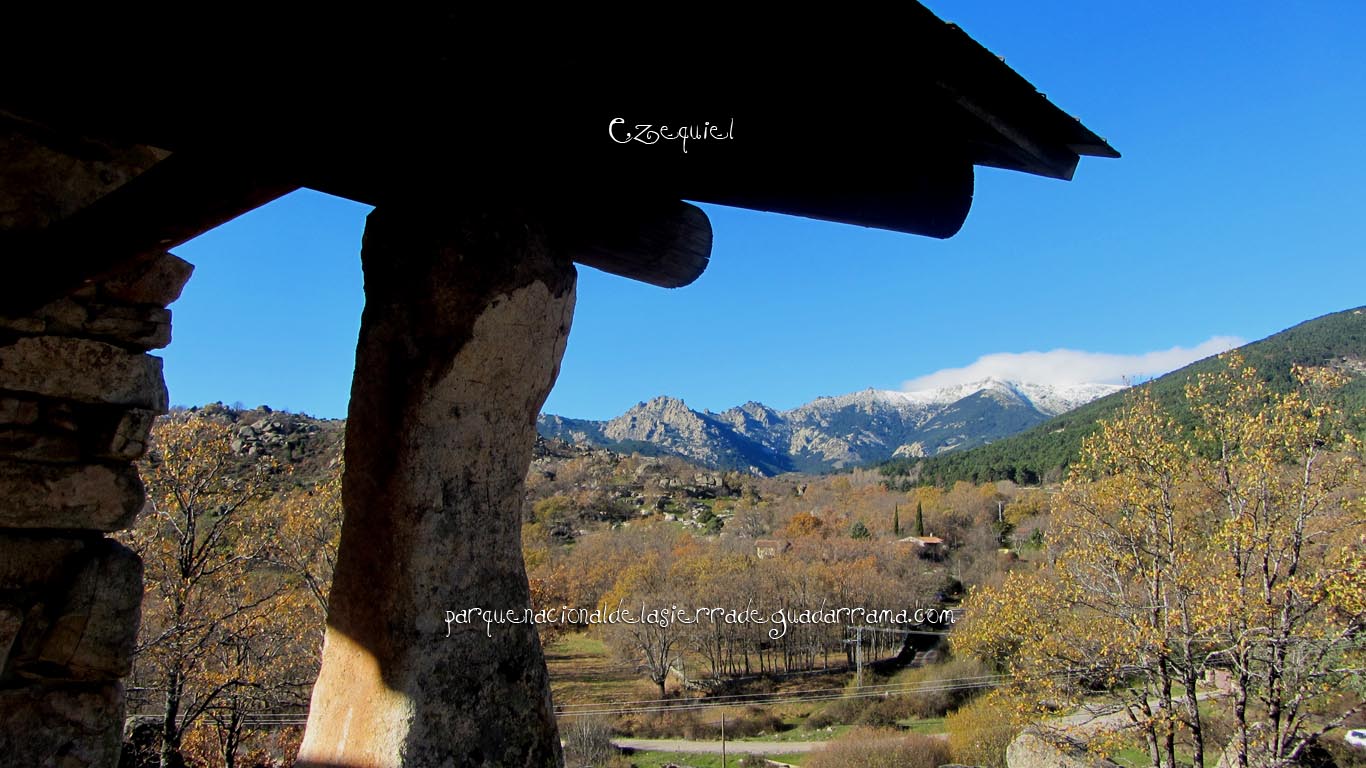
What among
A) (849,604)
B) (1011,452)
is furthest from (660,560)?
(1011,452)

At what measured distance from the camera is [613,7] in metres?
1.41

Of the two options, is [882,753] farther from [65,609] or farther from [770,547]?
[770,547]

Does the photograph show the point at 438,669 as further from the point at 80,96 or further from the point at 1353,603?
the point at 1353,603

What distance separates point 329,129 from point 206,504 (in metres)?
18.2

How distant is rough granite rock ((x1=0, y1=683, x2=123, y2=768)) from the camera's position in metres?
2.25

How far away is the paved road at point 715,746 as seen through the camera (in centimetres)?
3002

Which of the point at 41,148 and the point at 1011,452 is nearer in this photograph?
the point at 41,148

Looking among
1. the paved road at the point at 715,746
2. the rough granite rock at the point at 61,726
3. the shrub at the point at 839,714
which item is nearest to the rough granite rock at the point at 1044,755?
the paved road at the point at 715,746

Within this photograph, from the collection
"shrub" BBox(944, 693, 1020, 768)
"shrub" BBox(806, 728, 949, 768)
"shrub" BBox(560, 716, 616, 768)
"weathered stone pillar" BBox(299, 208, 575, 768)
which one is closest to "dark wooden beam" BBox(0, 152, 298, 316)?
"weathered stone pillar" BBox(299, 208, 575, 768)

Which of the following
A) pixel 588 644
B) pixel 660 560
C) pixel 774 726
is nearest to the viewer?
pixel 774 726

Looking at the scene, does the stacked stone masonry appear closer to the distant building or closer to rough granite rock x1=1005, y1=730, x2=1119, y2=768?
rough granite rock x1=1005, y1=730, x2=1119, y2=768

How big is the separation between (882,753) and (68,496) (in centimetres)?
2733

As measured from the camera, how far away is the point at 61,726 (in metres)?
2.34

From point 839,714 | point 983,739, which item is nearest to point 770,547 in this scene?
point 839,714
